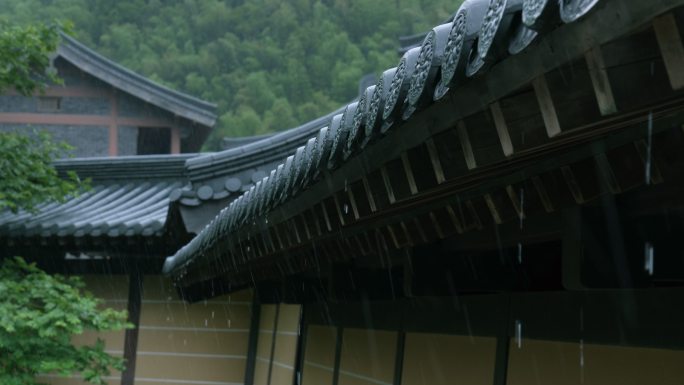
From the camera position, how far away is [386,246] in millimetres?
4598

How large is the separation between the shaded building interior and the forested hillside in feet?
105

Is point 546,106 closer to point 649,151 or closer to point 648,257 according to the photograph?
point 649,151

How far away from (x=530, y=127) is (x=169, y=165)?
39.8 feet

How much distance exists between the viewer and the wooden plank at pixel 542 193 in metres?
Result: 2.82

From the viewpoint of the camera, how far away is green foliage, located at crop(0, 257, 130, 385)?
29.2ft

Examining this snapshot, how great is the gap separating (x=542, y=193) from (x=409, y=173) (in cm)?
42

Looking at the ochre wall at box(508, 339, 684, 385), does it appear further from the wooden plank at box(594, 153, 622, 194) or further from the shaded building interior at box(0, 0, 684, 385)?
the wooden plank at box(594, 153, 622, 194)

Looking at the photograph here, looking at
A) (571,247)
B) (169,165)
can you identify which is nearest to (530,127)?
(571,247)

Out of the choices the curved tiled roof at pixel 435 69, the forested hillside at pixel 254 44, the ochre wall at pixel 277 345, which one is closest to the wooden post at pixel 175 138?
the ochre wall at pixel 277 345

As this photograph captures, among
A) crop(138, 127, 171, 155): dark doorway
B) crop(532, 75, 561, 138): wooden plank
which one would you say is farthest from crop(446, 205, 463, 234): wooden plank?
crop(138, 127, 171, 155): dark doorway

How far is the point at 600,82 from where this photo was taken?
6.12ft

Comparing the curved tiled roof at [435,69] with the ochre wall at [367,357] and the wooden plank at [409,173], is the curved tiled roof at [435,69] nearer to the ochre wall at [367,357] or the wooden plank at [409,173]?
the wooden plank at [409,173]

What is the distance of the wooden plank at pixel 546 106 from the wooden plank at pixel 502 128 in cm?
17

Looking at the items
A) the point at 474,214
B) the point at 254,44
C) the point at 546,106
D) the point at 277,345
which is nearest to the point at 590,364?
the point at 474,214
